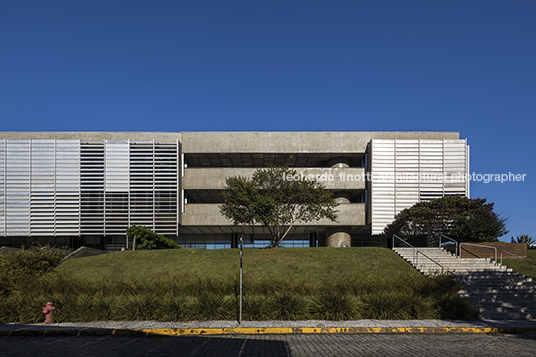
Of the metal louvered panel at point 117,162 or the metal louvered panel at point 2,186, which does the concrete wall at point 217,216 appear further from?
the metal louvered panel at point 2,186

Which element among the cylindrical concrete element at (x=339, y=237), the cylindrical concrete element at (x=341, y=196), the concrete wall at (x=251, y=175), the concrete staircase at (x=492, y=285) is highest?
the concrete wall at (x=251, y=175)

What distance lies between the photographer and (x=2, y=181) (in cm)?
3969

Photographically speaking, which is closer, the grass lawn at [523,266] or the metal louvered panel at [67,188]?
the grass lawn at [523,266]

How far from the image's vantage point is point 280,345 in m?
10.5

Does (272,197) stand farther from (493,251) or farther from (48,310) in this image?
(48,310)

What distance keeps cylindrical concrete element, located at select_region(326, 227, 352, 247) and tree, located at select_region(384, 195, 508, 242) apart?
653 centimetres

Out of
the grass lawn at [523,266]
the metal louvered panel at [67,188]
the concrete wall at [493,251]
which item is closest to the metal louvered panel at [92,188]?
the metal louvered panel at [67,188]

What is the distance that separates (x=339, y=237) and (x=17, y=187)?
32389 millimetres

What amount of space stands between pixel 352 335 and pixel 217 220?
98.4 feet

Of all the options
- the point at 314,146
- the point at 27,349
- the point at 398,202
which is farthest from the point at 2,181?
the point at 398,202

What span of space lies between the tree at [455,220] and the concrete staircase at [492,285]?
3.65 m

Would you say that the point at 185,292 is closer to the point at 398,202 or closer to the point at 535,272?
the point at 535,272

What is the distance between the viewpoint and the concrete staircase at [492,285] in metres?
15.6

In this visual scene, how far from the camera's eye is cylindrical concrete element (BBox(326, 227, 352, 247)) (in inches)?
1631
